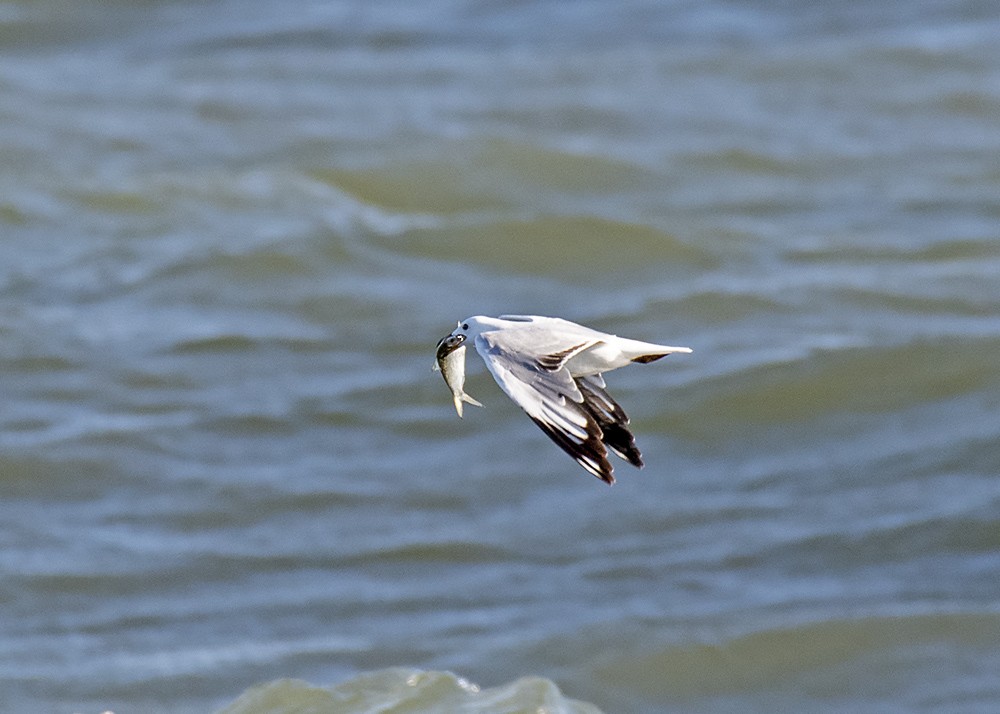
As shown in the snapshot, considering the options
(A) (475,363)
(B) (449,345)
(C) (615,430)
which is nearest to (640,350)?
(C) (615,430)

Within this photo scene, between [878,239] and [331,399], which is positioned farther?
[878,239]

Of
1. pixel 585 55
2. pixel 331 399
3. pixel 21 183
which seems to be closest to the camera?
pixel 331 399

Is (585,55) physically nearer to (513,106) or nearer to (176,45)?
(513,106)

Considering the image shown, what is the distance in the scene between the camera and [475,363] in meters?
7.11

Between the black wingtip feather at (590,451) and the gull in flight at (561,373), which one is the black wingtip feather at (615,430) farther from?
the black wingtip feather at (590,451)

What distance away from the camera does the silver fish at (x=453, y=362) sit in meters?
3.69

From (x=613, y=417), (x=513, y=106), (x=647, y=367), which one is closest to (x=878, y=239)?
(x=647, y=367)

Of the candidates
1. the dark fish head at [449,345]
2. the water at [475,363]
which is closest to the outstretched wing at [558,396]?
the dark fish head at [449,345]

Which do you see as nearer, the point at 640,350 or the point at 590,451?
the point at 590,451

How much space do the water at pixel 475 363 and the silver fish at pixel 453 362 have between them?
1.18m

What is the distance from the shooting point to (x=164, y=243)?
8.51 metres

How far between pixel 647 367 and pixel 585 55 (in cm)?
431

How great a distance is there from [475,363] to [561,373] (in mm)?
3697

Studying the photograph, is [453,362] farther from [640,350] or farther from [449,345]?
[640,350]
